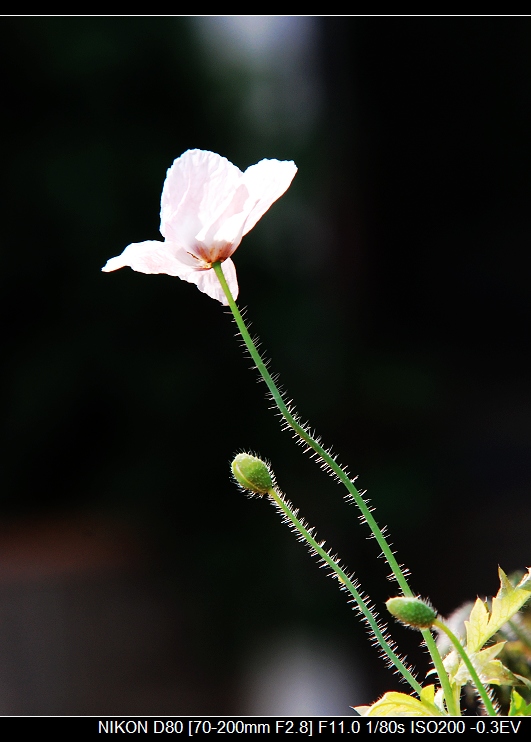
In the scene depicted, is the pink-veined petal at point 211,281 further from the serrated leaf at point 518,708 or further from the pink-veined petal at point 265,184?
the serrated leaf at point 518,708

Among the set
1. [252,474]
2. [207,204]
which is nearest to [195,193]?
[207,204]

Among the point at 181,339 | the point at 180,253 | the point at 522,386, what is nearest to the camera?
the point at 180,253

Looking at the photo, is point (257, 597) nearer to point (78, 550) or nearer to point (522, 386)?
point (78, 550)

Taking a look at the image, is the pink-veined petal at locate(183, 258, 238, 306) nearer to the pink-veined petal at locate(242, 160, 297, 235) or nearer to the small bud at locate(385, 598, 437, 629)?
the pink-veined petal at locate(242, 160, 297, 235)

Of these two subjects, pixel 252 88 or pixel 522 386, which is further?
pixel 522 386

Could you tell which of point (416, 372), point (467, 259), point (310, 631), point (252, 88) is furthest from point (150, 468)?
point (467, 259)

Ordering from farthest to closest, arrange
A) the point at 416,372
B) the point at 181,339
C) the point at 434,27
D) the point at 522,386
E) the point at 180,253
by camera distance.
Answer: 1. the point at 522,386
2. the point at 434,27
3. the point at 416,372
4. the point at 181,339
5. the point at 180,253

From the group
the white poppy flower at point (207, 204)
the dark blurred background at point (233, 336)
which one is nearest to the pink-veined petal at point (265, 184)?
the white poppy flower at point (207, 204)

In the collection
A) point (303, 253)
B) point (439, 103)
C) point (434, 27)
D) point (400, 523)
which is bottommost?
point (400, 523)

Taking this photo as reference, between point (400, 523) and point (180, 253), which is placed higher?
point (400, 523)
